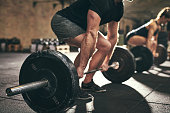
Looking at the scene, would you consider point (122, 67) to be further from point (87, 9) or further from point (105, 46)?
point (87, 9)

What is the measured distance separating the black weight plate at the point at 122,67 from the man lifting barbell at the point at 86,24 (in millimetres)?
523

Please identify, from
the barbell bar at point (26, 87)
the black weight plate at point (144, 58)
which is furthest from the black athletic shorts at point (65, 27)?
the black weight plate at point (144, 58)

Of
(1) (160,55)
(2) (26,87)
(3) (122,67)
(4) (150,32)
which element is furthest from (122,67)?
(1) (160,55)

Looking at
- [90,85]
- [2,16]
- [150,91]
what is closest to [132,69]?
[150,91]

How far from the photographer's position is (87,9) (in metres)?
1.48

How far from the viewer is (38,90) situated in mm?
1199

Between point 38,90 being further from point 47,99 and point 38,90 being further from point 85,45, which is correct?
point 85,45

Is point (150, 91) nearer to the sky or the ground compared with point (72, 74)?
nearer to the ground

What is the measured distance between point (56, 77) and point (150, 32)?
2834mm

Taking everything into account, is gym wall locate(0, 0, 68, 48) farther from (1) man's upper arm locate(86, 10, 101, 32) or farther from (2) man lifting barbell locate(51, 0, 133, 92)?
(1) man's upper arm locate(86, 10, 101, 32)

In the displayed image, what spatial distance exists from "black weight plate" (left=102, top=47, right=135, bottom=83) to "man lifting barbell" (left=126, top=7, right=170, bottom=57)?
1.62 m

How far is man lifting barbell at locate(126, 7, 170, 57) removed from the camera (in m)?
3.45

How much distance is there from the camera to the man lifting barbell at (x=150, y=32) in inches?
136

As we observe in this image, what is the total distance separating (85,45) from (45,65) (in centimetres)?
36
